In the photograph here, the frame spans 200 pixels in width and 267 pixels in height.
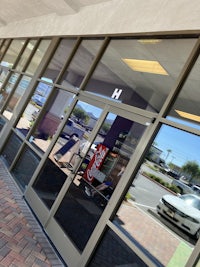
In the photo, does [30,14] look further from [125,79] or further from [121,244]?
[121,244]

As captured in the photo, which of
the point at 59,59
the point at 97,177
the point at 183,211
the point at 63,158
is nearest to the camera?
the point at 183,211

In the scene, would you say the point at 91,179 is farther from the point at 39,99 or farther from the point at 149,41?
the point at 39,99

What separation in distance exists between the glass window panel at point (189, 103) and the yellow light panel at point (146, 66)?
17.0 inches

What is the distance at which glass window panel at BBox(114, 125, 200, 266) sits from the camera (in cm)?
247

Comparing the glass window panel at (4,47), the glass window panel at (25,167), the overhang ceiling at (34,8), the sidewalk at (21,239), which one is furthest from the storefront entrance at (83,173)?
→ the glass window panel at (4,47)

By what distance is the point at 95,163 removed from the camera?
3701mm

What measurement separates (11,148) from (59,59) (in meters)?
2.16

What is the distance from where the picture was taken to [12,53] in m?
7.68

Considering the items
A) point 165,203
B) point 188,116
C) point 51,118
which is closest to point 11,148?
point 51,118

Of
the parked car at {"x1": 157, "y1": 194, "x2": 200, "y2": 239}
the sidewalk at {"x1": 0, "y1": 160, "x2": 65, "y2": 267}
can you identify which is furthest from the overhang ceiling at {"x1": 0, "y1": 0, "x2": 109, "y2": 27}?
the sidewalk at {"x1": 0, "y1": 160, "x2": 65, "y2": 267}

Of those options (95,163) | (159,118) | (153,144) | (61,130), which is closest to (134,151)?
(153,144)

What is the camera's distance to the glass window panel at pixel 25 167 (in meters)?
4.89

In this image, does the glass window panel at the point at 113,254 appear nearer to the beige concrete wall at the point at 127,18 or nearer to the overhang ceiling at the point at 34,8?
the beige concrete wall at the point at 127,18

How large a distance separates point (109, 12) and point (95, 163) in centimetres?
230
